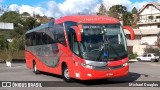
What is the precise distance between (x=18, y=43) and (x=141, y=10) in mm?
52348

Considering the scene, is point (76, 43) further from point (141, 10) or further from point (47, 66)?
point (141, 10)

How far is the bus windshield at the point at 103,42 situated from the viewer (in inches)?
639

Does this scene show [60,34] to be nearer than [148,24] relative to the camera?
Yes

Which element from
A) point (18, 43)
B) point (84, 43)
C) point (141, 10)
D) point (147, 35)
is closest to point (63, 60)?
point (84, 43)

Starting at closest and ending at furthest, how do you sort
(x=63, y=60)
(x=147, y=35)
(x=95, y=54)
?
(x=95, y=54) < (x=63, y=60) < (x=147, y=35)

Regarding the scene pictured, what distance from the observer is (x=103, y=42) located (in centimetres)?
1650

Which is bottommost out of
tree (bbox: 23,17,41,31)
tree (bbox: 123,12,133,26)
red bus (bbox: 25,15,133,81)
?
red bus (bbox: 25,15,133,81)

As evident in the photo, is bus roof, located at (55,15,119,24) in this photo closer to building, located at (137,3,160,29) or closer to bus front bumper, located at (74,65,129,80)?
bus front bumper, located at (74,65,129,80)

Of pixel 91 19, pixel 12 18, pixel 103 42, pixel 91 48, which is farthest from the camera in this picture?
pixel 12 18

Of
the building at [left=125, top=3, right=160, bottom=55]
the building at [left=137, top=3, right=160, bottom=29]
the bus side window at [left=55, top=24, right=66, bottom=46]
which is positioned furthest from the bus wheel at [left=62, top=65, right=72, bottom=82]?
the building at [left=137, top=3, right=160, bottom=29]

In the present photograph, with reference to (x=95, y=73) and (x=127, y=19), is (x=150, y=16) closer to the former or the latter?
(x=127, y=19)

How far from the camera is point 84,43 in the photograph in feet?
53.5

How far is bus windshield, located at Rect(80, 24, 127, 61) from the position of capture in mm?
16219

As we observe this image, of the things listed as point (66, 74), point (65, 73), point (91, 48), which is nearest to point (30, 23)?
point (65, 73)
